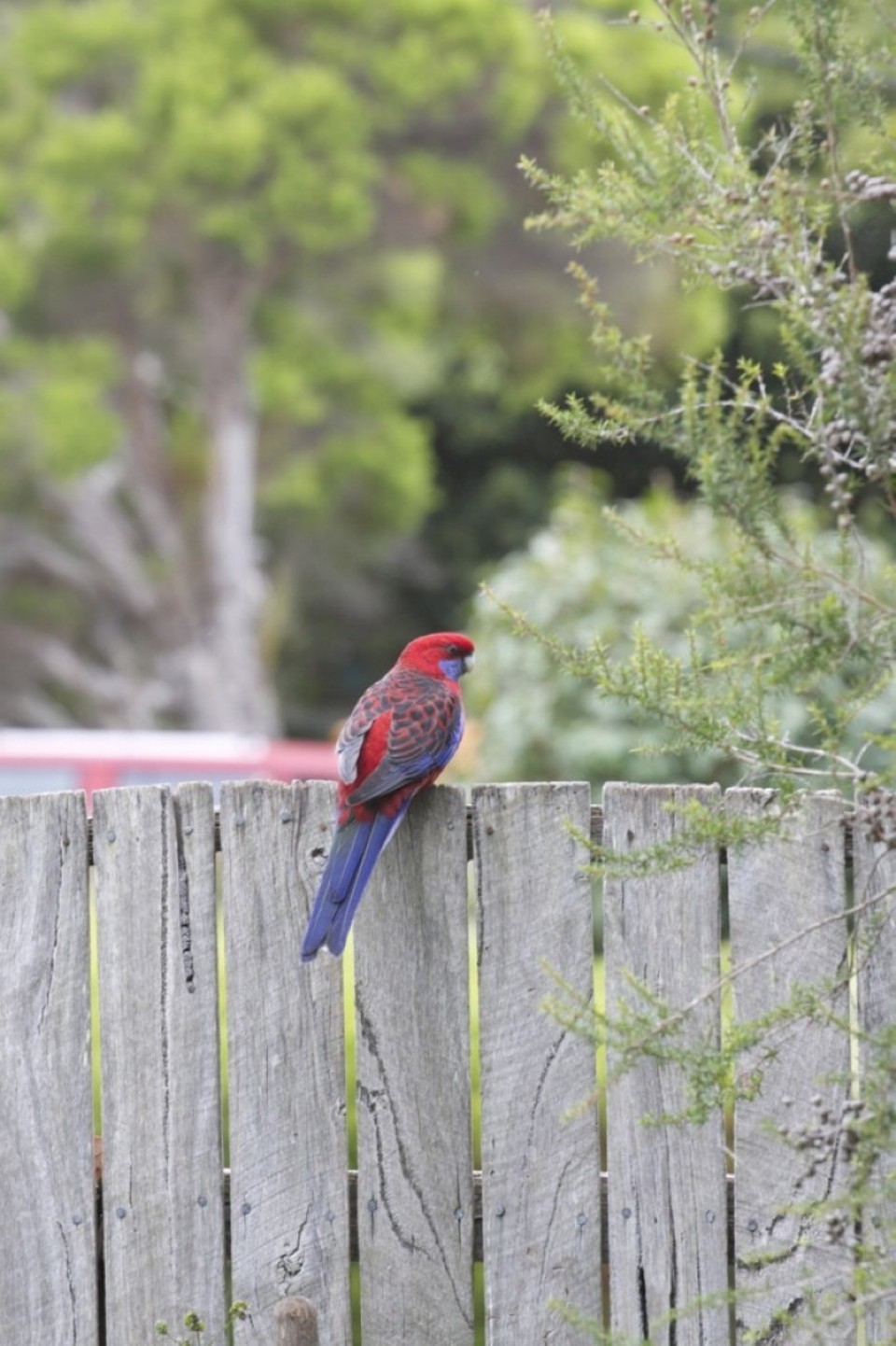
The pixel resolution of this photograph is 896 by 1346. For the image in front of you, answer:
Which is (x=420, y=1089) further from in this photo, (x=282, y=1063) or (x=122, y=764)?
(x=122, y=764)

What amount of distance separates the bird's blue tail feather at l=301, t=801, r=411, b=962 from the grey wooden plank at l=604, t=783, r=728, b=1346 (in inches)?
15.2

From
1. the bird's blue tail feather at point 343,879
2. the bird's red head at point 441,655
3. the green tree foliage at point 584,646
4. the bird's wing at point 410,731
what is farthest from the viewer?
the green tree foliage at point 584,646

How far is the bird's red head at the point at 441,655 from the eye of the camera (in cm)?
365

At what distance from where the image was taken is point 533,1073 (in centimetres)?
303

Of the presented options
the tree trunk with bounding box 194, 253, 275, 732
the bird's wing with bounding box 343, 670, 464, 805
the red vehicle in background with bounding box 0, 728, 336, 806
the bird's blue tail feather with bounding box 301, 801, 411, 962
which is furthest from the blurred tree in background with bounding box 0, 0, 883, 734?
the bird's blue tail feather with bounding box 301, 801, 411, 962

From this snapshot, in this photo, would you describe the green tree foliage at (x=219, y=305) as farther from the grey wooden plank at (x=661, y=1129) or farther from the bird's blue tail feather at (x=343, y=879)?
the grey wooden plank at (x=661, y=1129)

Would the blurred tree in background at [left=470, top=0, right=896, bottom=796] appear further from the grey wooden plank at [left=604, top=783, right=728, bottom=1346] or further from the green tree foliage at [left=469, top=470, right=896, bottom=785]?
the green tree foliage at [left=469, top=470, right=896, bottom=785]

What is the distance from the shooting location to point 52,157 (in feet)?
53.1

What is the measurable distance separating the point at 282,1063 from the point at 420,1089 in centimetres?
24

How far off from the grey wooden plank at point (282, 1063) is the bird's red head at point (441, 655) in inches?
25.3

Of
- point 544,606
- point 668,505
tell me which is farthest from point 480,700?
point 668,505

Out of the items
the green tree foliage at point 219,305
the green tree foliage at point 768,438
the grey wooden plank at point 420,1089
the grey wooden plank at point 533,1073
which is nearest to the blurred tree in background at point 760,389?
the green tree foliage at point 768,438

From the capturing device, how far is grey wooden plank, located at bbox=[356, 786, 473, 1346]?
3055 millimetres

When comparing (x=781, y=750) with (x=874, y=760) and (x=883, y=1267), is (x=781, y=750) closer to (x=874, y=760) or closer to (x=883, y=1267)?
(x=883, y=1267)
